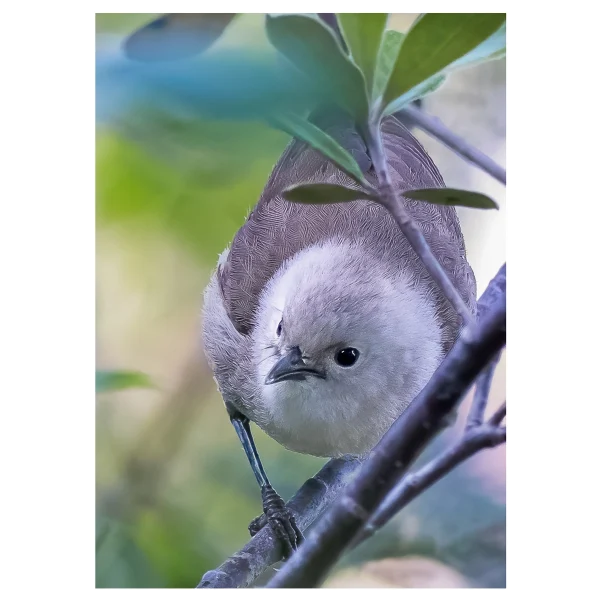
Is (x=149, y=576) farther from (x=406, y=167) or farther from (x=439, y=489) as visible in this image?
(x=406, y=167)

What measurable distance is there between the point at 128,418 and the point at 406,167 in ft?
2.18

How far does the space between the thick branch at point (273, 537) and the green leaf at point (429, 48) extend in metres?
0.67

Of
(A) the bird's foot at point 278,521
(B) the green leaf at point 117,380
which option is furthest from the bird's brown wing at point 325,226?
(A) the bird's foot at point 278,521

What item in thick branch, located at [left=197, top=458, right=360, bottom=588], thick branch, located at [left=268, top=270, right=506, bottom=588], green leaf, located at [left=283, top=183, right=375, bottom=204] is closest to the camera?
thick branch, located at [left=268, top=270, right=506, bottom=588]

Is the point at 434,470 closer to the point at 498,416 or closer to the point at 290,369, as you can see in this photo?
A: the point at 498,416

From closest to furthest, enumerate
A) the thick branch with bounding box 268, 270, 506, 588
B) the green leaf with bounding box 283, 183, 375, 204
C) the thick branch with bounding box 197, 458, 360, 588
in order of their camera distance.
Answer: the thick branch with bounding box 268, 270, 506, 588, the green leaf with bounding box 283, 183, 375, 204, the thick branch with bounding box 197, 458, 360, 588

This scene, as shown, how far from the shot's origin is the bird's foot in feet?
4.68

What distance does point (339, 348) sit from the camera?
4.19 ft

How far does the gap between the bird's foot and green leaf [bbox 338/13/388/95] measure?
0.75 m

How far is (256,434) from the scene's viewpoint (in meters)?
1.46

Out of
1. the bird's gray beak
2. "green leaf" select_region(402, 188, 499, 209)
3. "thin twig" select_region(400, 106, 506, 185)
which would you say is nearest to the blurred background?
"thin twig" select_region(400, 106, 506, 185)

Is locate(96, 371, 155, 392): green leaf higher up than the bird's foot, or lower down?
higher up

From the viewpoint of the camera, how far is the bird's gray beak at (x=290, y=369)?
1267mm

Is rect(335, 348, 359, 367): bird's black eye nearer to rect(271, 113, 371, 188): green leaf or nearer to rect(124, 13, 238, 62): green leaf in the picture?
rect(271, 113, 371, 188): green leaf
